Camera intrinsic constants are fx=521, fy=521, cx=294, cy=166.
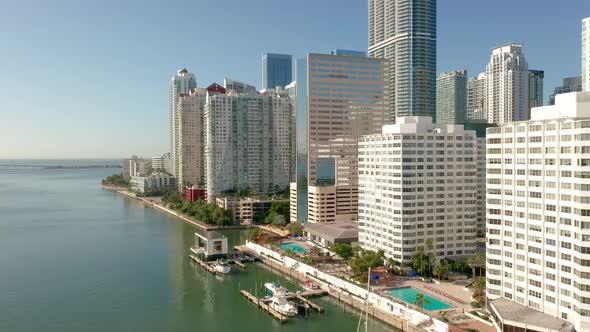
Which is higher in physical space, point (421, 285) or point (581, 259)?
point (581, 259)

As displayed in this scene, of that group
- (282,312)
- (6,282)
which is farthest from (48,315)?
(282,312)

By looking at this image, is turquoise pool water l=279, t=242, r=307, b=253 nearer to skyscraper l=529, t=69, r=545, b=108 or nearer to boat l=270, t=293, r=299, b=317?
boat l=270, t=293, r=299, b=317

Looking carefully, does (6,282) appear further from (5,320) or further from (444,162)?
(444,162)

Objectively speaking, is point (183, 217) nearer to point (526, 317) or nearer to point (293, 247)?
point (293, 247)

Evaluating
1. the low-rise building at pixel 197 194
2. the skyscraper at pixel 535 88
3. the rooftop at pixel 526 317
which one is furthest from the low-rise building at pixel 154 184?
the rooftop at pixel 526 317

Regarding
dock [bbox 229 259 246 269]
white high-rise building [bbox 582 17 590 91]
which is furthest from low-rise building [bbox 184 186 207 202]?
white high-rise building [bbox 582 17 590 91]
